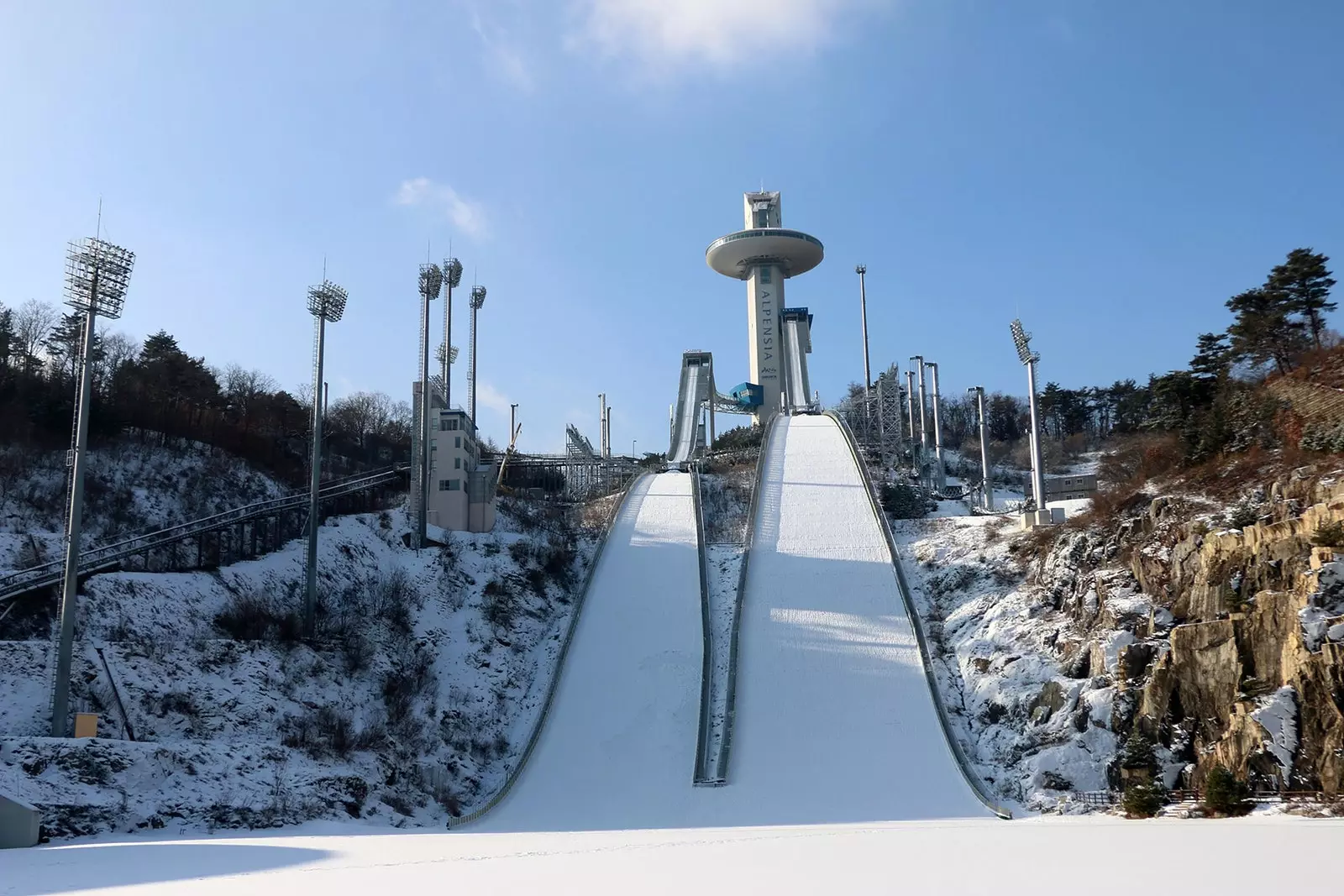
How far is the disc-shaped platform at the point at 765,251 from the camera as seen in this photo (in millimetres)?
54062

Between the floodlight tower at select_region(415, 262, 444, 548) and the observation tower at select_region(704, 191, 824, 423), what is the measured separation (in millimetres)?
27104

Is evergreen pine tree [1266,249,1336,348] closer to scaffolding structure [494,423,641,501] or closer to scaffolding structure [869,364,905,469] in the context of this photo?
scaffolding structure [869,364,905,469]

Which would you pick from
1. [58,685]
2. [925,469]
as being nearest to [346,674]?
[58,685]

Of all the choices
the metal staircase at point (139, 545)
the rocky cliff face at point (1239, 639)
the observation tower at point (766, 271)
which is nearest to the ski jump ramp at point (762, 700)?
Result: the rocky cliff face at point (1239, 639)

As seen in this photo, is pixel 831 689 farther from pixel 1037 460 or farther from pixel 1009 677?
pixel 1037 460

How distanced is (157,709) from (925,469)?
27766mm

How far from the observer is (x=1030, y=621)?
60.0 ft

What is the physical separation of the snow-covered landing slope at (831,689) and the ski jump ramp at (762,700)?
0.11 feet

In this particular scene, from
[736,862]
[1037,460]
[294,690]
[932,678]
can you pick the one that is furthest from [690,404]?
[736,862]

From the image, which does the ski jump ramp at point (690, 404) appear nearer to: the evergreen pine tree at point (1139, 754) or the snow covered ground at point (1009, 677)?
the snow covered ground at point (1009, 677)

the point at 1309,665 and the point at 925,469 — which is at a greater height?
the point at 925,469

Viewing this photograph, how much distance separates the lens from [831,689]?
18344mm

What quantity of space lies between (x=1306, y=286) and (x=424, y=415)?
77.3ft

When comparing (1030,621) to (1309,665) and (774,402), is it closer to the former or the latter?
(1309,665)
